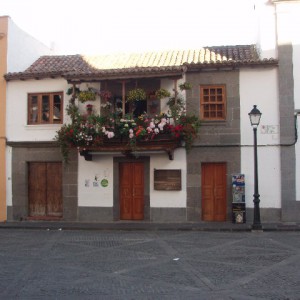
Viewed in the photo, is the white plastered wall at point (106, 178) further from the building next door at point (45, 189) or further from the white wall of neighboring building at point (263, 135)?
the white wall of neighboring building at point (263, 135)

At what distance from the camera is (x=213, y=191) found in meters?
16.0

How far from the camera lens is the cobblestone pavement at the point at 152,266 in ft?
22.7

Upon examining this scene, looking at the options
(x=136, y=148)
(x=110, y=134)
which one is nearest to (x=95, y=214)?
(x=136, y=148)

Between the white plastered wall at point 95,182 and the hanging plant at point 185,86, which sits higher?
the hanging plant at point 185,86

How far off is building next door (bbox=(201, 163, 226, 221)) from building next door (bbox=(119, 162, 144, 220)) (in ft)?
7.47

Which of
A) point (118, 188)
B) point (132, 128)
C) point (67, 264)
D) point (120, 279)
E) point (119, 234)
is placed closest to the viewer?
point (120, 279)


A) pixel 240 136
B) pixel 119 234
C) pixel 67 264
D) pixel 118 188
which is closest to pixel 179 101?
pixel 240 136

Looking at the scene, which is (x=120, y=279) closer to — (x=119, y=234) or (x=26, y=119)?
(x=119, y=234)

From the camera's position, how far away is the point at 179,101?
15.7m

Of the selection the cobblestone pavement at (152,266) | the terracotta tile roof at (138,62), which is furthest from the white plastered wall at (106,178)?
the terracotta tile roof at (138,62)

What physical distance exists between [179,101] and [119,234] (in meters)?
5.08

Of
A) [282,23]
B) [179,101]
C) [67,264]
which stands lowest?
[67,264]

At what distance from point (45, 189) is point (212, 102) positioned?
7107 millimetres

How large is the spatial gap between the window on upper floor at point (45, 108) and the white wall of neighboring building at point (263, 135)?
681 cm
